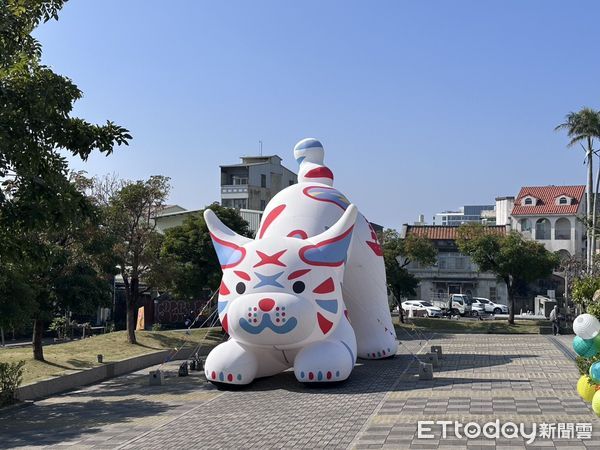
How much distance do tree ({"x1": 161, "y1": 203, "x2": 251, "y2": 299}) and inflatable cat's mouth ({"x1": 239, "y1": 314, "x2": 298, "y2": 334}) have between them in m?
13.3

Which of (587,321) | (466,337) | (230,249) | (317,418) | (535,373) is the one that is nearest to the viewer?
(587,321)

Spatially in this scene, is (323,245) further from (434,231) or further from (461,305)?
(434,231)

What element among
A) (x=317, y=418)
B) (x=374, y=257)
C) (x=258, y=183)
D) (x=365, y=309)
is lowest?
(x=317, y=418)

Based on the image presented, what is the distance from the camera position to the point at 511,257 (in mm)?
38812

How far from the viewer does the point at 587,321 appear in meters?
11.3

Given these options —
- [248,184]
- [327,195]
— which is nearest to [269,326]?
[327,195]

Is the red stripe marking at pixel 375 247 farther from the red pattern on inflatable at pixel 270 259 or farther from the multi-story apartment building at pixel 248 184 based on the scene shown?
the multi-story apartment building at pixel 248 184

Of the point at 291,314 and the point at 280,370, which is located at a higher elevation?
the point at 291,314

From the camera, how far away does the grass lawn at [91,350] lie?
20.9m

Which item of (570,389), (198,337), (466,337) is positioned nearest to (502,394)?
(570,389)

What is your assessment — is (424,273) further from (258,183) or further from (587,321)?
(587,321)

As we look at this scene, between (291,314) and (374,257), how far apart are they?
6.15m

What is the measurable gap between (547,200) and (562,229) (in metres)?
2.60

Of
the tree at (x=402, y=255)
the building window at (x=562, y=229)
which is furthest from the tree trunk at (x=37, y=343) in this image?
the building window at (x=562, y=229)
